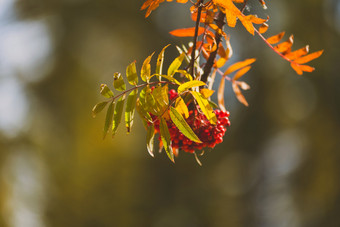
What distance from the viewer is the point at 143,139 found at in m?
6.62

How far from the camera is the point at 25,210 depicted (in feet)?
19.7

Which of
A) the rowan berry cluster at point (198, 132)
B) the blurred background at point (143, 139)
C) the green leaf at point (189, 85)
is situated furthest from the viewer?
the blurred background at point (143, 139)

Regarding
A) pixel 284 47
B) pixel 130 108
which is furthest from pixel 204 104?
pixel 284 47

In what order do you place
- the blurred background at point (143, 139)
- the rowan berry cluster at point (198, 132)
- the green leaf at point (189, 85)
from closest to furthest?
the green leaf at point (189, 85), the rowan berry cluster at point (198, 132), the blurred background at point (143, 139)

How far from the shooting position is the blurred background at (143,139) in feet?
20.3


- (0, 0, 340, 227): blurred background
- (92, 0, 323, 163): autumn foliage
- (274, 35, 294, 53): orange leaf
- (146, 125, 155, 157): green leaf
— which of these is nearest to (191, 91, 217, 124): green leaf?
(92, 0, 323, 163): autumn foliage

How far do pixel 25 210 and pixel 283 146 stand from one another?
4.64m

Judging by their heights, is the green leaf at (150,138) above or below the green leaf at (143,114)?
below

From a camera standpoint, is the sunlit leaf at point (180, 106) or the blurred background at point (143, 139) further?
the blurred background at point (143, 139)

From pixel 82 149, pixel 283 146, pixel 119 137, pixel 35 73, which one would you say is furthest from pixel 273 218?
pixel 35 73

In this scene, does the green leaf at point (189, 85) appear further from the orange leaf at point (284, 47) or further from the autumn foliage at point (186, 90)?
the orange leaf at point (284, 47)

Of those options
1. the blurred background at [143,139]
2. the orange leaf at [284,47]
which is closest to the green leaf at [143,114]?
the orange leaf at [284,47]

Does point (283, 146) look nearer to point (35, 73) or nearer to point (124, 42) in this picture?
point (124, 42)

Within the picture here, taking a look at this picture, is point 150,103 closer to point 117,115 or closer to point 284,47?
point 117,115
